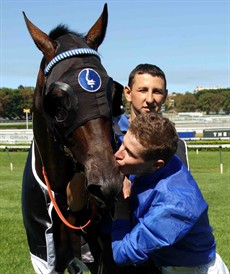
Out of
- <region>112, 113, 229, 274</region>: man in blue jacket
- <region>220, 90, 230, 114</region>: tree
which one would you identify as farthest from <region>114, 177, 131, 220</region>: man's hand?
<region>220, 90, 230, 114</region>: tree

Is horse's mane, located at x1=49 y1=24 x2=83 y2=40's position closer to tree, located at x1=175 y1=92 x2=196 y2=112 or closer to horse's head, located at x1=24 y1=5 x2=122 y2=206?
horse's head, located at x1=24 y1=5 x2=122 y2=206

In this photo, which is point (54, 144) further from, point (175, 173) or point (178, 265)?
point (178, 265)

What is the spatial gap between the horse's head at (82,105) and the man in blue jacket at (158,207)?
102mm

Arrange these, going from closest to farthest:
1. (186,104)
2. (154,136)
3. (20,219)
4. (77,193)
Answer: (154,136) → (77,193) → (20,219) → (186,104)

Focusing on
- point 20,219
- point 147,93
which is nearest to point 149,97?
point 147,93

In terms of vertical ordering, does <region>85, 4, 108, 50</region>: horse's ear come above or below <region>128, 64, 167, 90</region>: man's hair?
above

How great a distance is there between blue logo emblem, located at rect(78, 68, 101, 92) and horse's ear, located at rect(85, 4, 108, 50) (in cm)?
37

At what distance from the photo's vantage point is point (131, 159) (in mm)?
Answer: 2033

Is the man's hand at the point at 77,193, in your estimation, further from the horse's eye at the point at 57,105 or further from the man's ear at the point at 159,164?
the man's ear at the point at 159,164

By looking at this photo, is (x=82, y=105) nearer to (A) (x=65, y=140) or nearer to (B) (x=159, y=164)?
(A) (x=65, y=140)

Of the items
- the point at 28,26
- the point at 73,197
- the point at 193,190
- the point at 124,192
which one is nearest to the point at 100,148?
the point at 124,192

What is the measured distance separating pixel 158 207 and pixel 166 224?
0.08m

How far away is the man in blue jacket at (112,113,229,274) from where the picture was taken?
6.53 feet

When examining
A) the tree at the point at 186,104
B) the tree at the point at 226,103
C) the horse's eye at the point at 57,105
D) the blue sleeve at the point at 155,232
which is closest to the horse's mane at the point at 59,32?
the horse's eye at the point at 57,105
